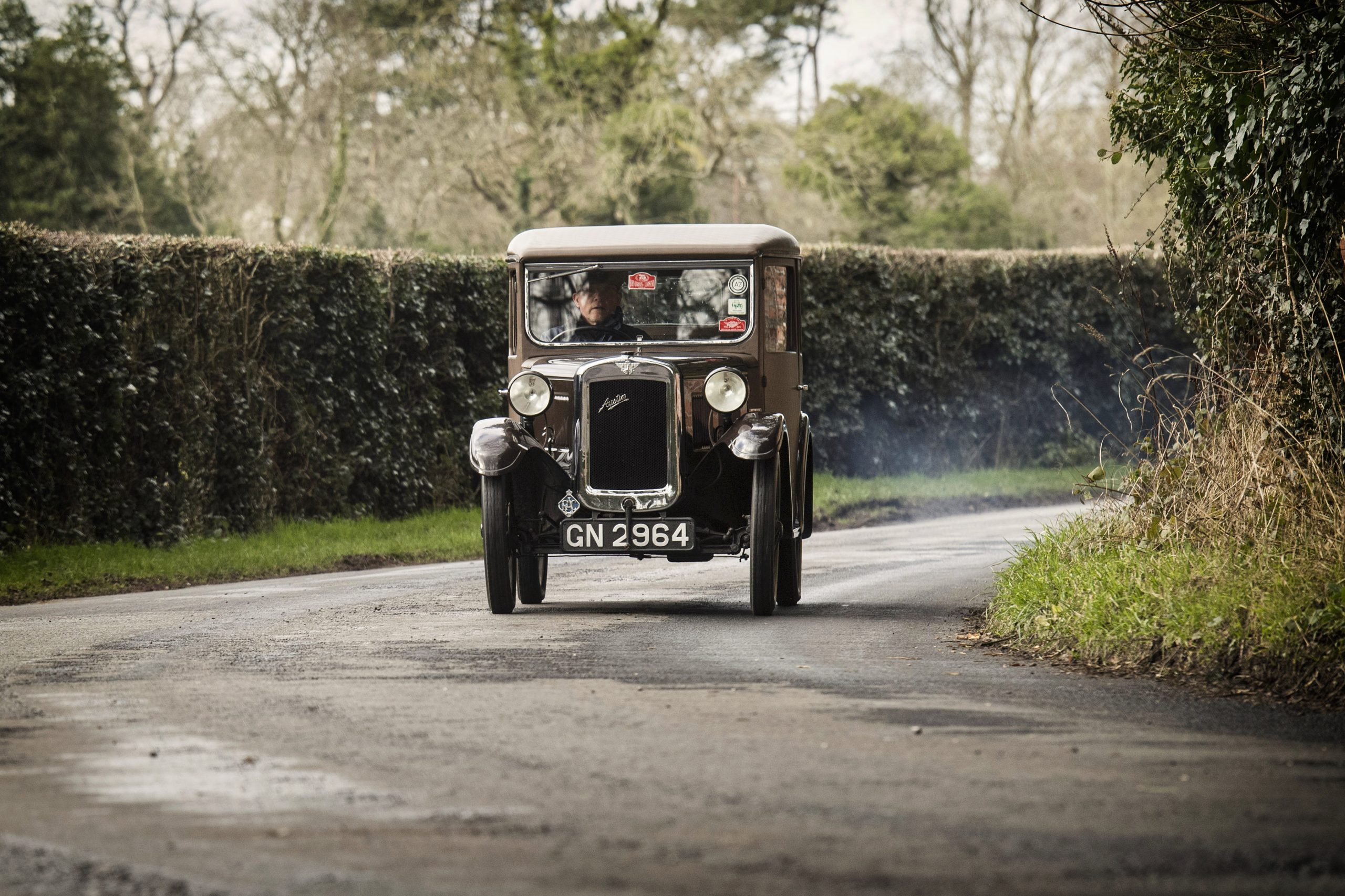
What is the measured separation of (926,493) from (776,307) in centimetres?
1127

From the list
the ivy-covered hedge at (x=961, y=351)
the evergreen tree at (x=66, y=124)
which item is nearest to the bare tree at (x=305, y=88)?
the evergreen tree at (x=66, y=124)

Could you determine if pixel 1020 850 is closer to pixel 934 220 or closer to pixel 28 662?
pixel 28 662

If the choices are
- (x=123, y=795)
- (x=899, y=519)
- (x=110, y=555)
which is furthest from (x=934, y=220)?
(x=123, y=795)

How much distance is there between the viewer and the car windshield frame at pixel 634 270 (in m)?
11.0

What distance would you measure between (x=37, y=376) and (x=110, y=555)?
159cm

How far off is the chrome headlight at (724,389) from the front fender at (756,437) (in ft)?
0.47

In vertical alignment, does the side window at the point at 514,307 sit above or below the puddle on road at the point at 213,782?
above

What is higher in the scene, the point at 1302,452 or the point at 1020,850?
the point at 1302,452

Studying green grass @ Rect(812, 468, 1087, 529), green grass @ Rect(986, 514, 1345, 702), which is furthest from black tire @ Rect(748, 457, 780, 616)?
green grass @ Rect(812, 468, 1087, 529)

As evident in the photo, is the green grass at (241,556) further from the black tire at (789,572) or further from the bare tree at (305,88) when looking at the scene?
the bare tree at (305,88)

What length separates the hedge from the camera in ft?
44.2

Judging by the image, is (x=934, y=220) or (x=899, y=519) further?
(x=934, y=220)

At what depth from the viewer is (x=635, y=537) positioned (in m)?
10.2

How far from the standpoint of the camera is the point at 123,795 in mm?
5277
